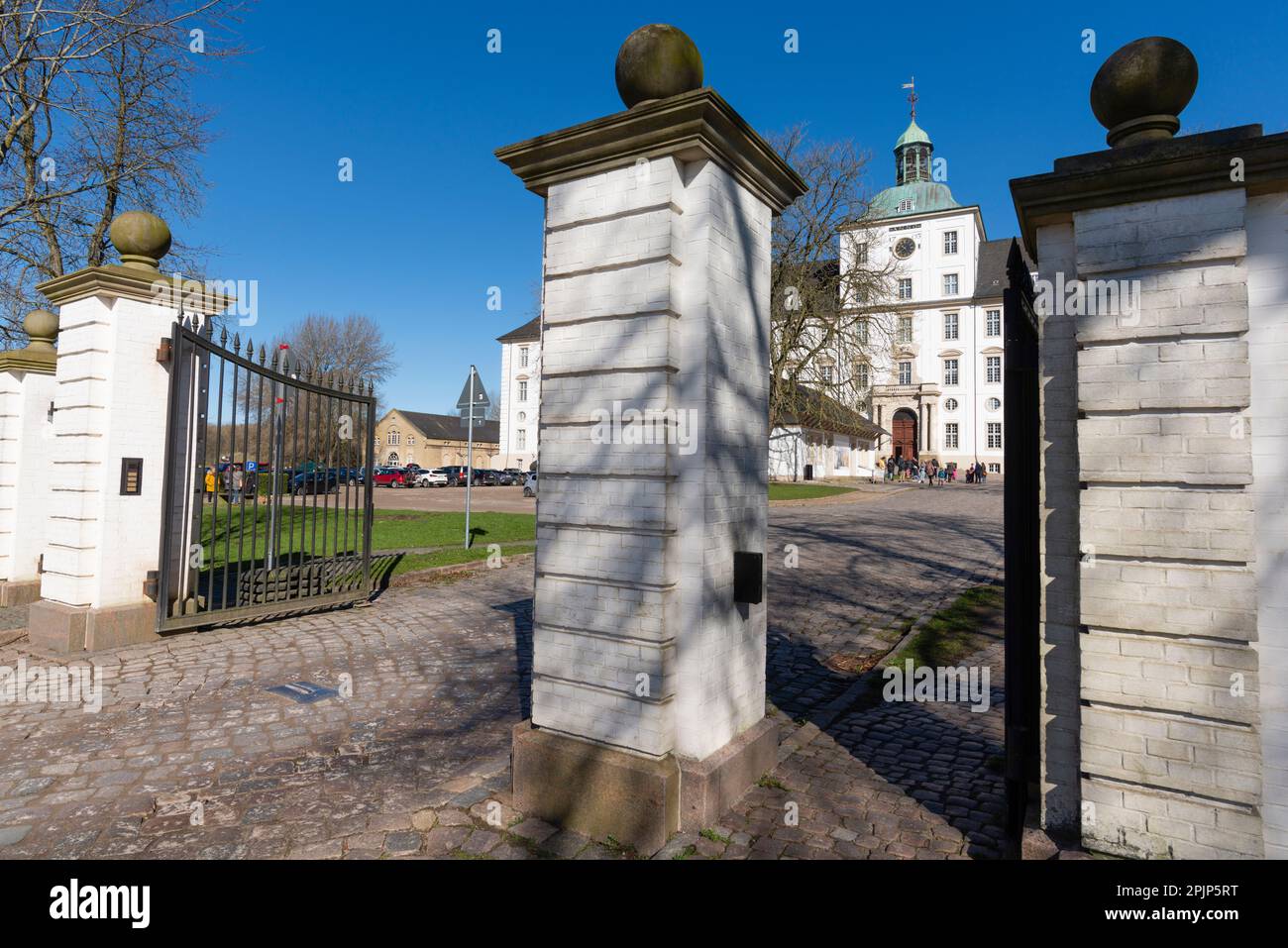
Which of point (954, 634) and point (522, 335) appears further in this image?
point (522, 335)

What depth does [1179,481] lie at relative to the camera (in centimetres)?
245

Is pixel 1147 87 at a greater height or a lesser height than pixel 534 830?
greater

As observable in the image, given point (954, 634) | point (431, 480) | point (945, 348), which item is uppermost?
point (945, 348)

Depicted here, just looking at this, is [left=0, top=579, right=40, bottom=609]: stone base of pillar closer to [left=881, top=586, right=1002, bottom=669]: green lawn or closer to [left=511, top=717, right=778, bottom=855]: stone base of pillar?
[left=511, top=717, right=778, bottom=855]: stone base of pillar

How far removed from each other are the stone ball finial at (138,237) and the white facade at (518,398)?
187ft

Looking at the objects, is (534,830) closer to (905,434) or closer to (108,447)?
(108,447)

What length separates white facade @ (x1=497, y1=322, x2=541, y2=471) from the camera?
6475 cm

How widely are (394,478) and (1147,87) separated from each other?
141 feet

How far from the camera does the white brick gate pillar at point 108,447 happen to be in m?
6.23

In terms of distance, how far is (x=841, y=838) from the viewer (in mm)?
3197

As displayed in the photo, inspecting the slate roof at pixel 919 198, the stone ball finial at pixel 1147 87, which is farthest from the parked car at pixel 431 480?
the stone ball finial at pixel 1147 87

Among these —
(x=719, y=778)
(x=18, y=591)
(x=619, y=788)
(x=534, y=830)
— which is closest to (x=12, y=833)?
(x=534, y=830)

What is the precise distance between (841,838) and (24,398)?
402 inches
